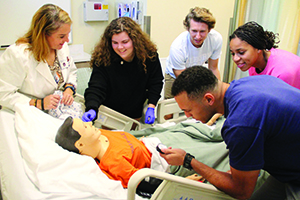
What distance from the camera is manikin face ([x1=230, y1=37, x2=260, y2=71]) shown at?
2010mm

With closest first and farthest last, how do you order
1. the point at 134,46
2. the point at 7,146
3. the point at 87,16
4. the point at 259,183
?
the point at 7,146, the point at 259,183, the point at 134,46, the point at 87,16

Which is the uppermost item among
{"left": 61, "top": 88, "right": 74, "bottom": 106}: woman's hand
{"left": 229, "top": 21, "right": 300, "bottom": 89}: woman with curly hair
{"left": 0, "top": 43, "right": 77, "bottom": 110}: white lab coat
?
{"left": 229, "top": 21, "right": 300, "bottom": 89}: woman with curly hair

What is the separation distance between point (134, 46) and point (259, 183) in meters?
1.62

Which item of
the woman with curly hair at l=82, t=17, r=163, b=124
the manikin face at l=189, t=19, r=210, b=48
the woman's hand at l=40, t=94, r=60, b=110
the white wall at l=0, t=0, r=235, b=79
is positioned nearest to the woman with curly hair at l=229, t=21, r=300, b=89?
the manikin face at l=189, t=19, r=210, b=48

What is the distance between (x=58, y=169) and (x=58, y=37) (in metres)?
1.06

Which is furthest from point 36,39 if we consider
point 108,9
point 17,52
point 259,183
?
point 108,9

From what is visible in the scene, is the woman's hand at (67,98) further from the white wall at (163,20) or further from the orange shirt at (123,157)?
the white wall at (163,20)

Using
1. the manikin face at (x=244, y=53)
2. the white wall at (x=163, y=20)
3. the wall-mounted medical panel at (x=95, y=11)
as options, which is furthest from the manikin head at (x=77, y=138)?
the wall-mounted medical panel at (x=95, y=11)

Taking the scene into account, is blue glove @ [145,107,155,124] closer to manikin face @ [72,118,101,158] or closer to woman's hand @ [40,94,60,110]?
manikin face @ [72,118,101,158]

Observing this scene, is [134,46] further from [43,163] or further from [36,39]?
[43,163]

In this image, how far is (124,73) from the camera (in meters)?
2.50

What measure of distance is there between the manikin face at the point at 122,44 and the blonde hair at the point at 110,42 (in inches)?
1.4

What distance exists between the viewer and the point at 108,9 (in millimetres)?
4324

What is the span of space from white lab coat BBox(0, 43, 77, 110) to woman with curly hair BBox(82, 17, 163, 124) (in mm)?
426
